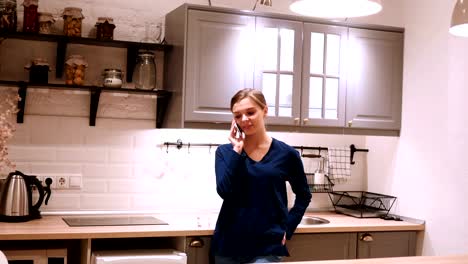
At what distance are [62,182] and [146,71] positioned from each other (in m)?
0.82

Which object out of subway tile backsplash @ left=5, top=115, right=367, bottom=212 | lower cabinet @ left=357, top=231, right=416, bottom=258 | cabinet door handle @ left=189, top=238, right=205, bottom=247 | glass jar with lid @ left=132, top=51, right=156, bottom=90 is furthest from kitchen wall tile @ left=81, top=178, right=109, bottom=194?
lower cabinet @ left=357, top=231, right=416, bottom=258

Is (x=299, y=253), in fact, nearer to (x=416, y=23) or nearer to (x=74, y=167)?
(x=74, y=167)

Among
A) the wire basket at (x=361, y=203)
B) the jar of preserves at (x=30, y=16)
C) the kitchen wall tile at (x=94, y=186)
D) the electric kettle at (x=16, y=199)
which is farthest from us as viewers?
the wire basket at (x=361, y=203)

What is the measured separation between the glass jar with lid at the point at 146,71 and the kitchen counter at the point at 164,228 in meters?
0.79

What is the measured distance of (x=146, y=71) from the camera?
3.70 metres

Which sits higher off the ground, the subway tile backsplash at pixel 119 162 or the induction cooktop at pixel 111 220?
the subway tile backsplash at pixel 119 162

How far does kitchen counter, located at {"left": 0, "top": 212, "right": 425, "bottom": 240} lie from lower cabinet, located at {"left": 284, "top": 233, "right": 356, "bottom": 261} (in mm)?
58

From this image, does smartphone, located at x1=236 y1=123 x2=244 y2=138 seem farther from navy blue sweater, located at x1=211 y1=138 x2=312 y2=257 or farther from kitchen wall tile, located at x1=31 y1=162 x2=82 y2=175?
kitchen wall tile, located at x1=31 y1=162 x2=82 y2=175

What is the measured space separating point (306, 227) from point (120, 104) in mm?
1336

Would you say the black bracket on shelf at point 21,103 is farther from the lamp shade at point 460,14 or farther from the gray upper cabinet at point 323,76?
the lamp shade at point 460,14

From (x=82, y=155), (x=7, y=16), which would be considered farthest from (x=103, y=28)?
(x=82, y=155)

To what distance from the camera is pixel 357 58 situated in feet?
13.1

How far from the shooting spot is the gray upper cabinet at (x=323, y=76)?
3.84 meters

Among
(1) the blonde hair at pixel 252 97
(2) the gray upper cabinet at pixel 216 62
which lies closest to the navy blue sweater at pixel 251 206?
(1) the blonde hair at pixel 252 97
